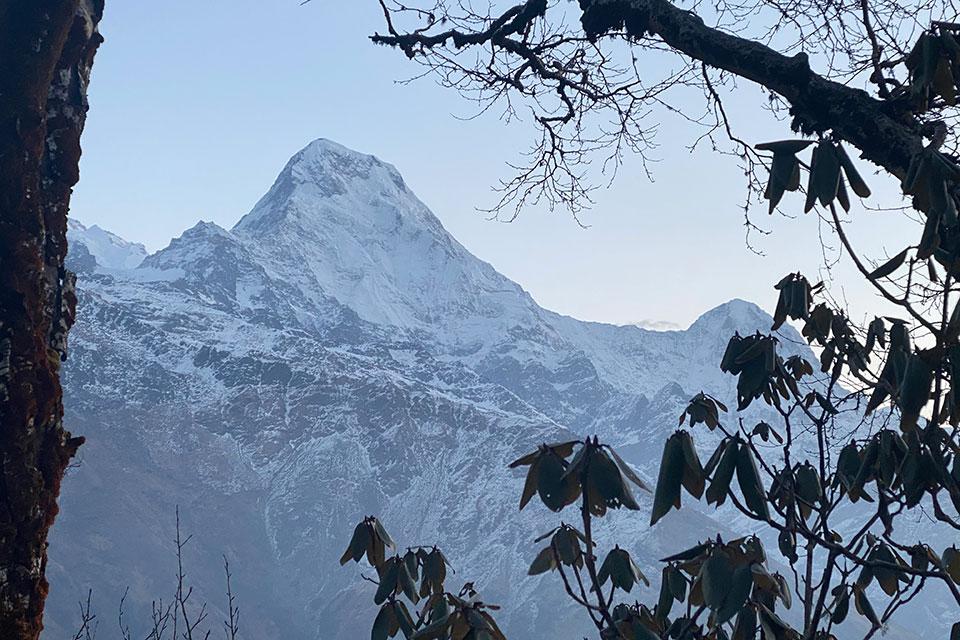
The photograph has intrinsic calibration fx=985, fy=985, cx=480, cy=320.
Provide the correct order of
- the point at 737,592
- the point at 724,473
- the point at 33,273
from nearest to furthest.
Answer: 1. the point at 724,473
2. the point at 737,592
3. the point at 33,273

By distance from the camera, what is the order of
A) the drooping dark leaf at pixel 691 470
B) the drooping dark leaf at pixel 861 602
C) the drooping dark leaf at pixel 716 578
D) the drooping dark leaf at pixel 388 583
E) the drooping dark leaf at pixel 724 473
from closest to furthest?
the drooping dark leaf at pixel 691 470 < the drooping dark leaf at pixel 724 473 < the drooping dark leaf at pixel 716 578 < the drooping dark leaf at pixel 388 583 < the drooping dark leaf at pixel 861 602

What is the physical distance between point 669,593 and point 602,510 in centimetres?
119

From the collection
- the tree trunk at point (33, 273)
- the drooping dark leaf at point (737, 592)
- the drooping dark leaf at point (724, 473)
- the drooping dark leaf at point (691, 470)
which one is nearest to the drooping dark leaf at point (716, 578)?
the drooping dark leaf at point (737, 592)

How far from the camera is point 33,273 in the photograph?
263 cm

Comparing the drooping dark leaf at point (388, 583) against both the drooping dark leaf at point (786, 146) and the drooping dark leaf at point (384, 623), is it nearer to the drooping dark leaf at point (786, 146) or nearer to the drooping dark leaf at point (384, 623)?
the drooping dark leaf at point (384, 623)

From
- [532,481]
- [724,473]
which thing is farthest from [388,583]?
[724,473]

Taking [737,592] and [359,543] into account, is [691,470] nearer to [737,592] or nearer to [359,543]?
[737,592]

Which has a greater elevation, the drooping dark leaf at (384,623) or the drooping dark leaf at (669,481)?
the drooping dark leaf at (669,481)

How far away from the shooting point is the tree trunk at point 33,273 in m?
2.47

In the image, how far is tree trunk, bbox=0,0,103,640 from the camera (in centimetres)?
247

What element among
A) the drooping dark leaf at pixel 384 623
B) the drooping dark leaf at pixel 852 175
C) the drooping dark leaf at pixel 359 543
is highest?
the drooping dark leaf at pixel 852 175

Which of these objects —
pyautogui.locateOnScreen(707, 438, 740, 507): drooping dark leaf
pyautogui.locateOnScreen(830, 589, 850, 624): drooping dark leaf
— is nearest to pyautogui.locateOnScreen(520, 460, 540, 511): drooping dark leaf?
pyautogui.locateOnScreen(707, 438, 740, 507): drooping dark leaf

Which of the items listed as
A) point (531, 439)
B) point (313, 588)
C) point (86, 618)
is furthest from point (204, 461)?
point (86, 618)

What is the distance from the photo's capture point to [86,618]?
4926mm
